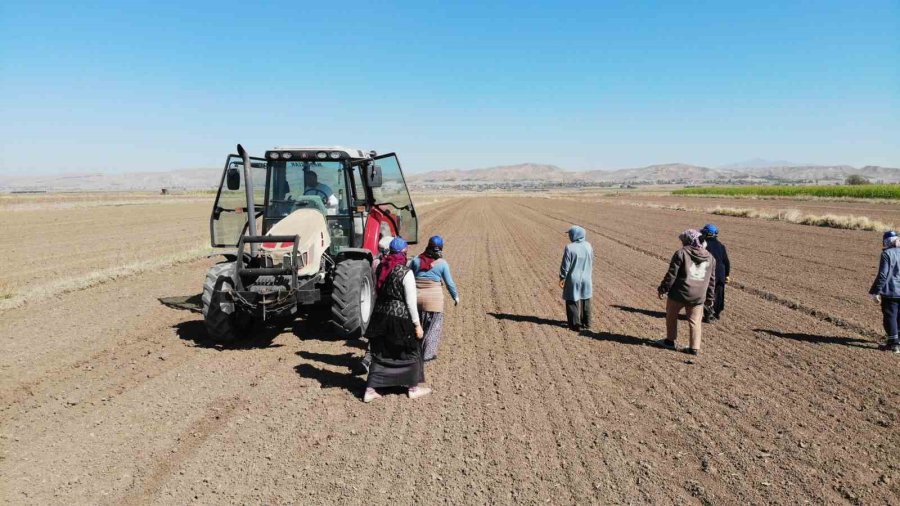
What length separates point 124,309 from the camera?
9070 mm

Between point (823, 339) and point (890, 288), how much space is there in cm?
110

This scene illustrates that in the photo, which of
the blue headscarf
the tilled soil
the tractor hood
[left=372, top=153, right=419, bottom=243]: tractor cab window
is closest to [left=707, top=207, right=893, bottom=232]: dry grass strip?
the tilled soil

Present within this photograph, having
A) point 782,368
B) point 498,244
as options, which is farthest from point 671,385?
point 498,244

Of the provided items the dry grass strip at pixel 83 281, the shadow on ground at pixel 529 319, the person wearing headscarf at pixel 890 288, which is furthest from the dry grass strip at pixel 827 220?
the dry grass strip at pixel 83 281

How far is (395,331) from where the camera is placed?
16.8 feet

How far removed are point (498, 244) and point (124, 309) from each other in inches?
493

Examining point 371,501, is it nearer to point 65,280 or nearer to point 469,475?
point 469,475

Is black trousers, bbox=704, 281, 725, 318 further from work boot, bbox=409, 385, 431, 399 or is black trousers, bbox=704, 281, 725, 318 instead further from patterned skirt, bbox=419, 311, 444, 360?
work boot, bbox=409, 385, 431, 399

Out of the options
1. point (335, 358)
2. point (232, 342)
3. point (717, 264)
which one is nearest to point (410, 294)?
point (335, 358)

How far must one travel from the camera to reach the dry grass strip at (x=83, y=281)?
968cm

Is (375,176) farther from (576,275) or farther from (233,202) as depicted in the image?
(576,275)

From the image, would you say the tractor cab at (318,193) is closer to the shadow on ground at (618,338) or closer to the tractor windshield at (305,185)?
the tractor windshield at (305,185)

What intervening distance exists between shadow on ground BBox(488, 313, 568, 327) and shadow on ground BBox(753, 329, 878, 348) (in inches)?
115

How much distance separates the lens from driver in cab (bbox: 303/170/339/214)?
778 centimetres
